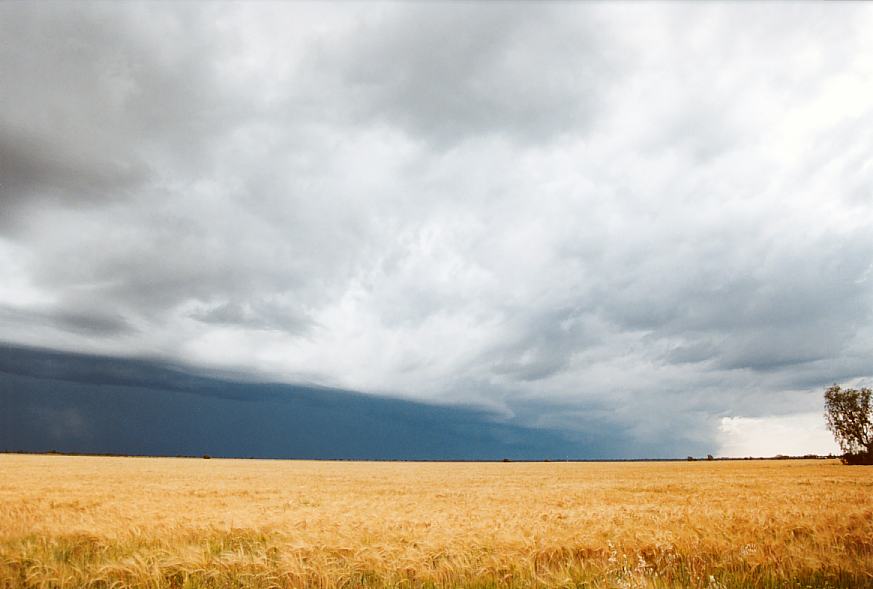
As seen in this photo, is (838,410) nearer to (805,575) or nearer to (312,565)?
(805,575)

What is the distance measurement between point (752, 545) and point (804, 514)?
5.56m

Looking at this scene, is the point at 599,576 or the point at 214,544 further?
the point at 214,544

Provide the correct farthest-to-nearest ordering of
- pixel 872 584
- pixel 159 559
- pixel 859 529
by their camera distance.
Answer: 1. pixel 859 529
2. pixel 159 559
3. pixel 872 584

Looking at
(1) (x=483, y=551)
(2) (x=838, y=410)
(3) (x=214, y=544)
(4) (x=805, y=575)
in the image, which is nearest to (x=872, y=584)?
(4) (x=805, y=575)

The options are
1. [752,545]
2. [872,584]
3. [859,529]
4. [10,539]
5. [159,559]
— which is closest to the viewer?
[872,584]

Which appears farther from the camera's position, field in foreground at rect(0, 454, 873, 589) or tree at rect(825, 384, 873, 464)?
tree at rect(825, 384, 873, 464)

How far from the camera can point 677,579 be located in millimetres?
7113

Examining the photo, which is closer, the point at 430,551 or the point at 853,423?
the point at 430,551

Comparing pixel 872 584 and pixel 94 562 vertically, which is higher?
pixel 872 584

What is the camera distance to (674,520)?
10805mm

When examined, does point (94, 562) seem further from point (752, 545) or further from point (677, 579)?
point (752, 545)

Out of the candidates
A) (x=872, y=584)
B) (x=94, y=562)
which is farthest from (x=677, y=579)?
(x=94, y=562)

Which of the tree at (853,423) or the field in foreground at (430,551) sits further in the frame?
the tree at (853,423)

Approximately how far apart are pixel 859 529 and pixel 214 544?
39.2 ft
